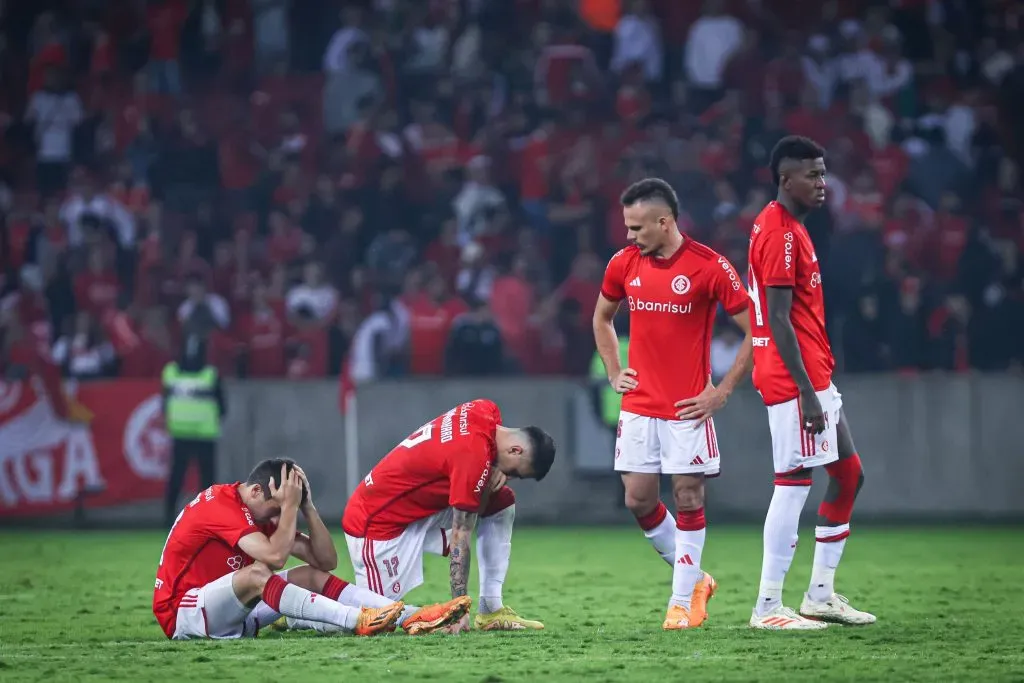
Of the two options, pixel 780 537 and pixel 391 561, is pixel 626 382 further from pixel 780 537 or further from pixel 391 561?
pixel 391 561

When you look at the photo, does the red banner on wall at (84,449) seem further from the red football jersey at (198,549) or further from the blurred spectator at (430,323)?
the red football jersey at (198,549)

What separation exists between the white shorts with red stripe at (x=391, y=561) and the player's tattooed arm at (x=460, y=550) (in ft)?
1.45

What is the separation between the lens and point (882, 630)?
781 centimetres

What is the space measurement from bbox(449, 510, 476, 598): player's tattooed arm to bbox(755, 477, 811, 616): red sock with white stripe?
1519mm

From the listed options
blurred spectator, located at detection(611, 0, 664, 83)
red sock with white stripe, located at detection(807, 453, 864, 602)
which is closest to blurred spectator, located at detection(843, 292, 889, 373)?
blurred spectator, located at detection(611, 0, 664, 83)

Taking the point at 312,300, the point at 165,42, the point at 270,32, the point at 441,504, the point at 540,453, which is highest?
the point at 270,32

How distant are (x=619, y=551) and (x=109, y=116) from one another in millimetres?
10346

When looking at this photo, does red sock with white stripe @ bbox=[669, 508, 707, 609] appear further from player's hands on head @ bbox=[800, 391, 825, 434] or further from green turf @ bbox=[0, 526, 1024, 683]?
player's hands on head @ bbox=[800, 391, 825, 434]

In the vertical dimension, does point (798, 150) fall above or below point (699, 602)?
above

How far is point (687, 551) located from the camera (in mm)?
7980

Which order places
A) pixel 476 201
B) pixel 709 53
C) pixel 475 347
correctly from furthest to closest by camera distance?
pixel 709 53 → pixel 476 201 → pixel 475 347

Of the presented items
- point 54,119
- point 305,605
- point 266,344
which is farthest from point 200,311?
point 305,605

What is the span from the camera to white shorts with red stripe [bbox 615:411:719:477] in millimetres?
7879

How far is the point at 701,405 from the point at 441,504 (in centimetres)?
147
